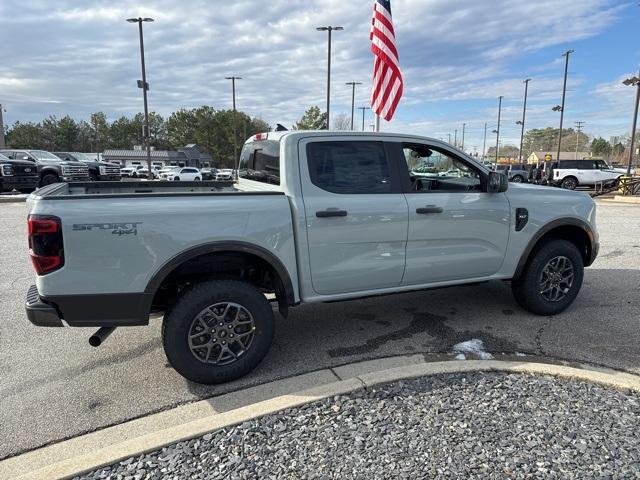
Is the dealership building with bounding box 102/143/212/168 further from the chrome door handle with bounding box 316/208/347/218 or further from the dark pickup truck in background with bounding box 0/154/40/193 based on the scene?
the chrome door handle with bounding box 316/208/347/218

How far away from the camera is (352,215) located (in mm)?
3670

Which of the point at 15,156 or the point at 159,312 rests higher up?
the point at 15,156

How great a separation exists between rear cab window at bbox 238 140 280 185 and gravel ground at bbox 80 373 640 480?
189 centimetres

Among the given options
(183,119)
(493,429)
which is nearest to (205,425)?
(493,429)

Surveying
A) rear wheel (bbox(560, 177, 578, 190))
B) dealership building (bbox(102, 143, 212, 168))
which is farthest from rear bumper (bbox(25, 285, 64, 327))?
dealership building (bbox(102, 143, 212, 168))

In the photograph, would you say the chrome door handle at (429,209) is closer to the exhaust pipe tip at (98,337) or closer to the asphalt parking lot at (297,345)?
the asphalt parking lot at (297,345)

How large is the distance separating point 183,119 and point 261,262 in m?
103

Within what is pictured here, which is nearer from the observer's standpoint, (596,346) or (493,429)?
(493,429)

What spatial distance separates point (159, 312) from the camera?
3.56 m

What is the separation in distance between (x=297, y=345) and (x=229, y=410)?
3.85ft

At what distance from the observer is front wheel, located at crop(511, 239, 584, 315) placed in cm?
459

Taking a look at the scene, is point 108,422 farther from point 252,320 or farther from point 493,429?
point 493,429

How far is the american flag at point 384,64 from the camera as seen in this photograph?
7938 millimetres

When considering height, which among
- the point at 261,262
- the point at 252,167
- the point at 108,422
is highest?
the point at 252,167
